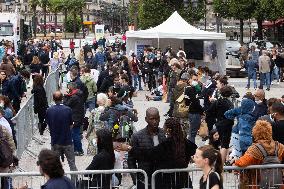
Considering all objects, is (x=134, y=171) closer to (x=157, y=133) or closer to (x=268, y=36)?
(x=157, y=133)

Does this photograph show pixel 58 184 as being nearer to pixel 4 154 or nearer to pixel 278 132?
pixel 4 154

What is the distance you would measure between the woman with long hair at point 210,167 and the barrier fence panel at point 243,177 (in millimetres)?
1575

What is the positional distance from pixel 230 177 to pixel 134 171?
174 cm

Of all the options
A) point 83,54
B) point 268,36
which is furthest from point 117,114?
point 268,36

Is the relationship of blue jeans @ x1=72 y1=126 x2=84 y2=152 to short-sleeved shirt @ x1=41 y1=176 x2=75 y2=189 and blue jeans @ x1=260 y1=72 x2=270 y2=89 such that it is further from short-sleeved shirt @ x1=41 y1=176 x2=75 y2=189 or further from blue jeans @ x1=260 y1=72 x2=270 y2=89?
blue jeans @ x1=260 y1=72 x2=270 y2=89

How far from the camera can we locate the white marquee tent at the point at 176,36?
108 ft

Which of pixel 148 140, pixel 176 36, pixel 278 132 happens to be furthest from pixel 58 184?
pixel 176 36

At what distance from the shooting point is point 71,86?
1662 centimetres

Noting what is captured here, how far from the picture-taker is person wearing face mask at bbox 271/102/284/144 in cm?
1148

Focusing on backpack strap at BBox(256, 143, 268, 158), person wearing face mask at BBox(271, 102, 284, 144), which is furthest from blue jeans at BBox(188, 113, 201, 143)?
backpack strap at BBox(256, 143, 268, 158)

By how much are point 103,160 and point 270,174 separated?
2133 mm

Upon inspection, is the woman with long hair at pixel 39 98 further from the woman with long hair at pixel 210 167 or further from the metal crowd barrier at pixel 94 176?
the woman with long hair at pixel 210 167

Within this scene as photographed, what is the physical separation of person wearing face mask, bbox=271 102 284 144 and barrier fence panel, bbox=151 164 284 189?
1357mm

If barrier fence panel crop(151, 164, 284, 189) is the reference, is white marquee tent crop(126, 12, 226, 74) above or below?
above
